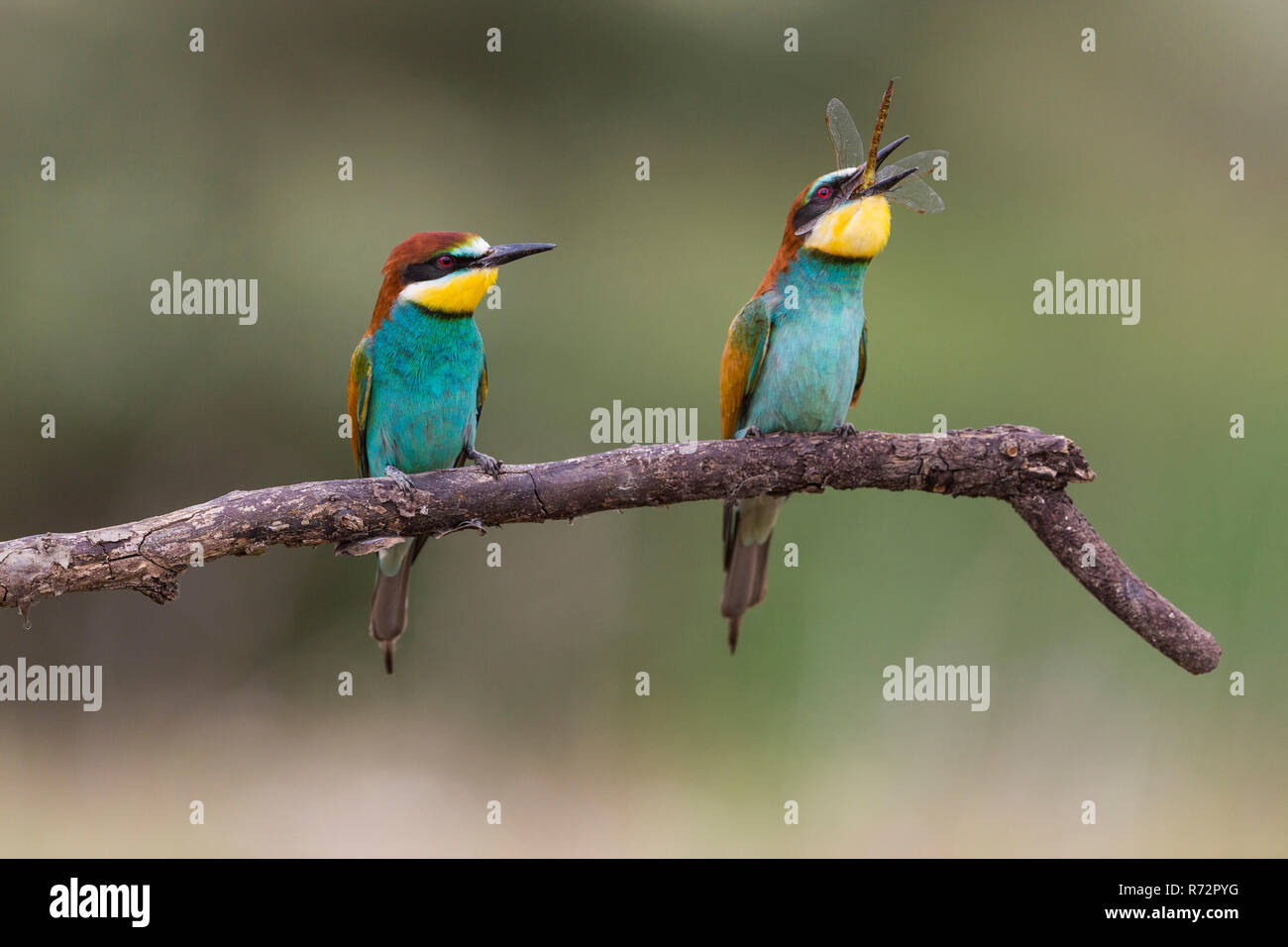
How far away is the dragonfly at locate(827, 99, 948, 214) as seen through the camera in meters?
2.46

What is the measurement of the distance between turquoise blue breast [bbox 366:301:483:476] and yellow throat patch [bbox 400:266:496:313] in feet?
0.10

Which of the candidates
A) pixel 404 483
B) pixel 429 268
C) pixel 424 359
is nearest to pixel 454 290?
pixel 429 268

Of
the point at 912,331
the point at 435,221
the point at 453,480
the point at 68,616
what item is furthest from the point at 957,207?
the point at 68,616

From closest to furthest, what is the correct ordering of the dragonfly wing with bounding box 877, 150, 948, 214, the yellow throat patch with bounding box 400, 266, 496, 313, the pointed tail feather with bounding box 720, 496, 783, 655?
1. the dragonfly wing with bounding box 877, 150, 948, 214
2. the yellow throat patch with bounding box 400, 266, 496, 313
3. the pointed tail feather with bounding box 720, 496, 783, 655

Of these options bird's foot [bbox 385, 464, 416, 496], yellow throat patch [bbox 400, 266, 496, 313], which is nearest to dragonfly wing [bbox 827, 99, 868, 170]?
yellow throat patch [bbox 400, 266, 496, 313]

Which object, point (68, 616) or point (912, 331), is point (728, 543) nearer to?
point (912, 331)

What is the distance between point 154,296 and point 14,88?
0.99 m

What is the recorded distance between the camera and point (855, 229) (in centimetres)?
254

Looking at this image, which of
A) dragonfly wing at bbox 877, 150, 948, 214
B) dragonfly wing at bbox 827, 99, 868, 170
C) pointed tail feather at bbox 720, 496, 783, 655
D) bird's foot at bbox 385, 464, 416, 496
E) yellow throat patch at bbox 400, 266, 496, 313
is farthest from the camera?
pointed tail feather at bbox 720, 496, 783, 655

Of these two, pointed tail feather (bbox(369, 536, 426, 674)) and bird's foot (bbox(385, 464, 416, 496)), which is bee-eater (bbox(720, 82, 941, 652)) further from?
pointed tail feather (bbox(369, 536, 426, 674))

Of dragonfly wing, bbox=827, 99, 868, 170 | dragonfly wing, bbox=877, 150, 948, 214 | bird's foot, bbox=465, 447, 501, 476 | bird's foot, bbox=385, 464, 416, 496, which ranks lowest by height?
bird's foot, bbox=385, 464, 416, 496

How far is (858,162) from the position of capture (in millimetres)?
2600

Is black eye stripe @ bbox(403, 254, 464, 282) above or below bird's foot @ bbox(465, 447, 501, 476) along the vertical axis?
above

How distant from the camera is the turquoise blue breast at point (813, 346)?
265 cm
